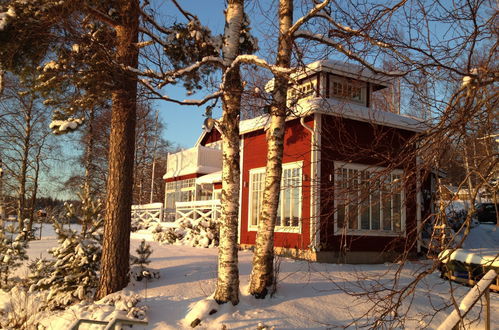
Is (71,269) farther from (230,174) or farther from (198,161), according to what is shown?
(198,161)

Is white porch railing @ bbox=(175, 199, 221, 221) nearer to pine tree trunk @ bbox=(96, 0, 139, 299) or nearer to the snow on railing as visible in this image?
pine tree trunk @ bbox=(96, 0, 139, 299)

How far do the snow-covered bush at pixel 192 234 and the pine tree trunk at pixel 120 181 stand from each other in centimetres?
631

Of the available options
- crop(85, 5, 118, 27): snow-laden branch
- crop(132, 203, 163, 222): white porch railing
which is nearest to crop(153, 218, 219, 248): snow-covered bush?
crop(132, 203, 163, 222): white porch railing

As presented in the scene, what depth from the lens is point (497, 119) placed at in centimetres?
452

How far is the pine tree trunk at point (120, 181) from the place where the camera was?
679 centimetres

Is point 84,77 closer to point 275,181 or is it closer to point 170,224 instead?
point 275,181

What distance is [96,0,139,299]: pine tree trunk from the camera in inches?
267

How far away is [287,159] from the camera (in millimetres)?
11711

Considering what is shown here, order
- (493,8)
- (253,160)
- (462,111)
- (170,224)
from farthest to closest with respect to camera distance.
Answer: (170,224) → (253,160) → (493,8) → (462,111)

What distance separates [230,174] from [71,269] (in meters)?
3.36

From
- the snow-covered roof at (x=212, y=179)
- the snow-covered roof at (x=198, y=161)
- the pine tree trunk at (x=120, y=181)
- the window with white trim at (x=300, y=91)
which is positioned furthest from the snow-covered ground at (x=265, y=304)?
the snow-covered roof at (x=198, y=161)

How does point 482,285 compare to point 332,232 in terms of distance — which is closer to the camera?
point 482,285

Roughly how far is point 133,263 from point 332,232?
547 cm

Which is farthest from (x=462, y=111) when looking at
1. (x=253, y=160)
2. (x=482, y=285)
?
(x=253, y=160)
